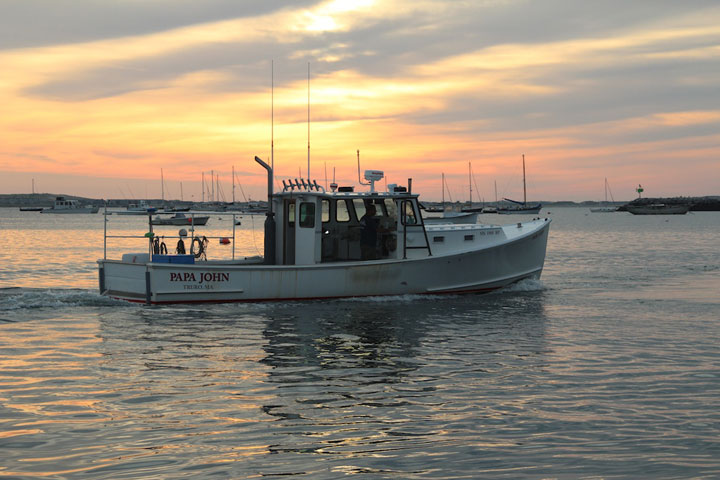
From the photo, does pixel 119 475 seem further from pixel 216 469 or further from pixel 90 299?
pixel 90 299

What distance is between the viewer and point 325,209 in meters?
21.0

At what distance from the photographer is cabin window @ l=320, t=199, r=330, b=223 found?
21.0 metres

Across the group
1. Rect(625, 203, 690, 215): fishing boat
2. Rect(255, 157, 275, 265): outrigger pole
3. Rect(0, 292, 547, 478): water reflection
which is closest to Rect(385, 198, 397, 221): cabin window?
Rect(255, 157, 275, 265): outrigger pole

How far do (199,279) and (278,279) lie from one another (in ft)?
6.99

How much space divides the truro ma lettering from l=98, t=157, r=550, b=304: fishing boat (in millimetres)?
27

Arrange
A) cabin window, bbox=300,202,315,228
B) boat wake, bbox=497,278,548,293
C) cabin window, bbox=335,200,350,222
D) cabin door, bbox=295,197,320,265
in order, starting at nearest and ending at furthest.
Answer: cabin door, bbox=295,197,320,265 → cabin window, bbox=300,202,315,228 → cabin window, bbox=335,200,350,222 → boat wake, bbox=497,278,548,293

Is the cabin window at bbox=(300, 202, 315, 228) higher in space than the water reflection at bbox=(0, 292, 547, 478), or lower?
higher

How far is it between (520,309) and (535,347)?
19.5 feet

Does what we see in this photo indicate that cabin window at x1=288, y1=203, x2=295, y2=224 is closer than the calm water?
No

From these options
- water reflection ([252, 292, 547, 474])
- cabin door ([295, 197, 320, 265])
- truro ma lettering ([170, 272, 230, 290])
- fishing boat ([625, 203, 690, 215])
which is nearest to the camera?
water reflection ([252, 292, 547, 474])

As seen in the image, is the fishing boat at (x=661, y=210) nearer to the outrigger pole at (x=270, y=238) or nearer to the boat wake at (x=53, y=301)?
the outrigger pole at (x=270, y=238)

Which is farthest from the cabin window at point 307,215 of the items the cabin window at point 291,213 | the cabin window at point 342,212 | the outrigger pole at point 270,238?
the outrigger pole at point 270,238

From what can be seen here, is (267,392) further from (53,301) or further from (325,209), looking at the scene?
(53,301)

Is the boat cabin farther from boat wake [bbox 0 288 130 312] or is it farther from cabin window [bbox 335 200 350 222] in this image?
boat wake [bbox 0 288 130 312]
